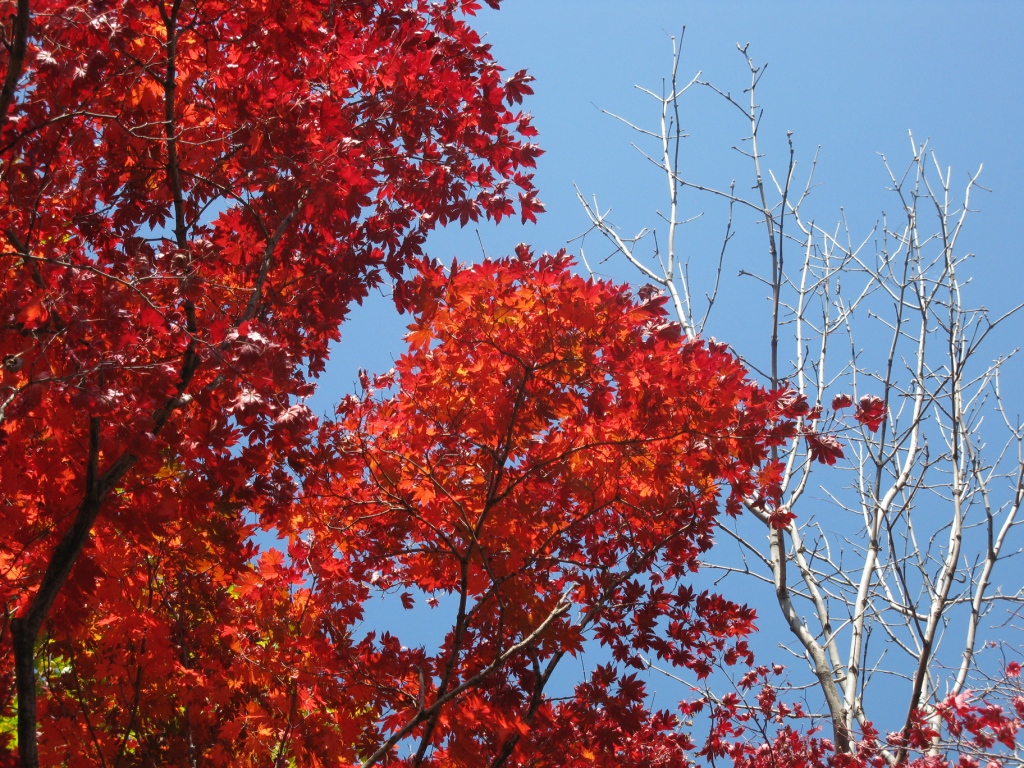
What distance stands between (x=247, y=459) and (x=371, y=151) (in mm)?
1970

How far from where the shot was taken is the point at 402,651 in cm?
505

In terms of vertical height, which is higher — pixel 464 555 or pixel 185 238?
pixel 185 238

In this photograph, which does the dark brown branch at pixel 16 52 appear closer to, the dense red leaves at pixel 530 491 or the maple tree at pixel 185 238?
the maple tree at pixel 185 238

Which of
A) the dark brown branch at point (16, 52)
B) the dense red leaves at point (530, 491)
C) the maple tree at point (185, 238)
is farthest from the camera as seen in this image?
the dense red leaves at point (530, 491)

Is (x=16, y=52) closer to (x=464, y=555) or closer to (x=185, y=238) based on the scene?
(x=185, y=238)

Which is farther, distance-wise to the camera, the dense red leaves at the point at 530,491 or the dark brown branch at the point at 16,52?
the dense red leaves at the point at 530,491

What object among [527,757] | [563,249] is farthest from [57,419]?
[527,757]

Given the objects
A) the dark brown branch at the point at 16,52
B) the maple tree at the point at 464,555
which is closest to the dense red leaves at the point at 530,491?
the maple tree at the point at 464,555

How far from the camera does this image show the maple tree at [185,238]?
3.29 metres

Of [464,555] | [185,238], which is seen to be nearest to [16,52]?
[185,238]

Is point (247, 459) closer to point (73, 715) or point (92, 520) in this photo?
point (92, 520)

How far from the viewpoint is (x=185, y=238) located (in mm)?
3959

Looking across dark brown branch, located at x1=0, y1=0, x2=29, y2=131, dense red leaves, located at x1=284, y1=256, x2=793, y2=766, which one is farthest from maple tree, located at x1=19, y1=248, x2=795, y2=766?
dark brown branch, located at x1=0, y1=0, x2=29, y2=131

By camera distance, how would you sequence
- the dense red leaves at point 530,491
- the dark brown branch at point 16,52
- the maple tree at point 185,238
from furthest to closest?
the dense red leaves at point 530,491 < the maple tree at point 185,238 < the dark brown branch at point 16,52
